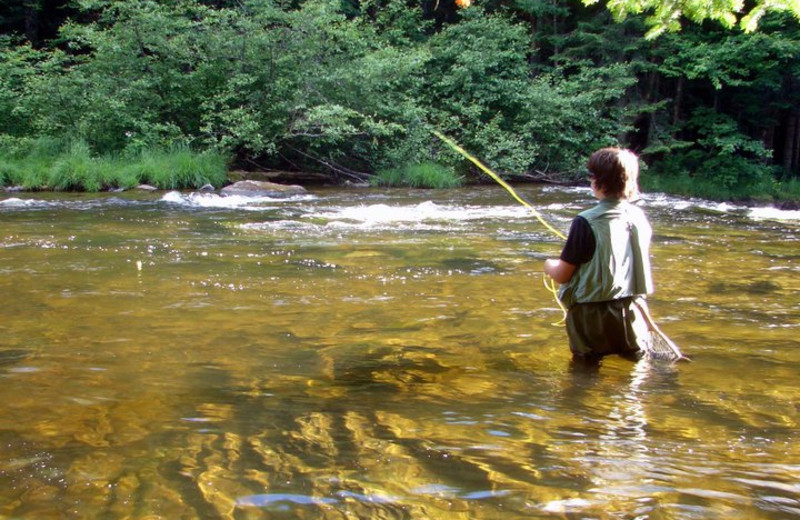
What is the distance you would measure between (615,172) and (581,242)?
45cm

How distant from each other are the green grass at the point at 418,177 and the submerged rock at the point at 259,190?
126 inches

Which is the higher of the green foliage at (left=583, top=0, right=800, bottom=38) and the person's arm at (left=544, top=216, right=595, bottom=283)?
the green foliage at (left=583, top=0, right=800, bottom=38)

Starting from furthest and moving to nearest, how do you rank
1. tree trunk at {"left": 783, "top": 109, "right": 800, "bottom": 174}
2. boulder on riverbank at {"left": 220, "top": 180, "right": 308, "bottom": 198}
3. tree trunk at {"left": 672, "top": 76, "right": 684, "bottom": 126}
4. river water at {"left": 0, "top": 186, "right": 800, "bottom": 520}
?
1. tree trunk at {"left": 783, "top": 109, "right": 800, "bottom": 174}
2. tree trunk at {"left": 672, "top": 76, "right": 684, "bottom": 126}
3. boulder on riverbank at {"left": 220, "top": 180, "right": 308, "bottom": 198}
4. river water at {"left": 0, "top": 186, "right": 800, "bottom": 520}

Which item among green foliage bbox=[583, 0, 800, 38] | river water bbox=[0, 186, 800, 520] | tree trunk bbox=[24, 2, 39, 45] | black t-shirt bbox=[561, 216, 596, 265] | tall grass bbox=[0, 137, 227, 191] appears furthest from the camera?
tree trunk bbox=[24, 2, 39, 45]

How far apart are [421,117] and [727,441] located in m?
20.0

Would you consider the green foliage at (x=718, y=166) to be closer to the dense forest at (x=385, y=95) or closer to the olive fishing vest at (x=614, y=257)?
the dense forest at (x=385, y=95)

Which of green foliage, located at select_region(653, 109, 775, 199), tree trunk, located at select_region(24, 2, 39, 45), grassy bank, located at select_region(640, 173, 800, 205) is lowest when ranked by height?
grassy bank, located at select_region(640, 173, 800, 205)

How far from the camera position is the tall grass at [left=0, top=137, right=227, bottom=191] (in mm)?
16719

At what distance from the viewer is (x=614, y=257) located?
4.02 m

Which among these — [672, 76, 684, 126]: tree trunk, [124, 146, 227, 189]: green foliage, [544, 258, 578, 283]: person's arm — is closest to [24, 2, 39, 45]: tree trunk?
[124, 146, 227, 189]: green foliage

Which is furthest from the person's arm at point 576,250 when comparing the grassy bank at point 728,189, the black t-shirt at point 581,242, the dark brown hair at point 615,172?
the grassy bank at point 728,189

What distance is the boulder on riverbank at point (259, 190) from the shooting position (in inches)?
674

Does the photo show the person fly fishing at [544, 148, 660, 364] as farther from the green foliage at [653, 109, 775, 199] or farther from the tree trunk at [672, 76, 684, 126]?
the tree trunk at [672, 76, 684, 126]

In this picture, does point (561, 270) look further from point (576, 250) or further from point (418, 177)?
point (418, 177)
